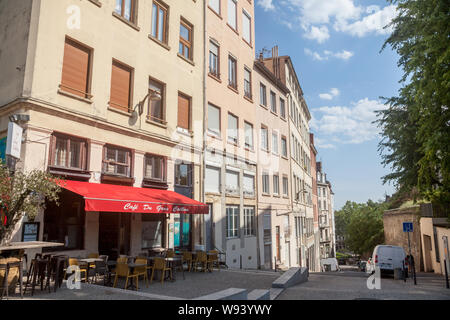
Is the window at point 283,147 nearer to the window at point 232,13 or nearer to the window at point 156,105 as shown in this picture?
the window at point 232,13

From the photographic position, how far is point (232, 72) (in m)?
23.2

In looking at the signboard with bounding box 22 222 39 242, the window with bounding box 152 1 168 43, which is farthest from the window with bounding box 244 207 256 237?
the signboard with bounding box 22 222 39 242

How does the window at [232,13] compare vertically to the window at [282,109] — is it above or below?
above

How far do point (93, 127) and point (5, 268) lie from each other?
6.13 m

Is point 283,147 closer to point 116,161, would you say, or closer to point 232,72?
point 232,72

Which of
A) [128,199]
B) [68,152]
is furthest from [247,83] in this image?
[128,199]

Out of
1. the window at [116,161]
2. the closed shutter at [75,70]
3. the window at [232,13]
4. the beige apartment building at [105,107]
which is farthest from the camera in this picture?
the window at [232,13]

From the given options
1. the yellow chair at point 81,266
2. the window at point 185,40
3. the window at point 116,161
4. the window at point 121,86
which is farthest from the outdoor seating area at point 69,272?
the window at point 185,40

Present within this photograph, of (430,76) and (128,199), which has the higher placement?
(430,76)

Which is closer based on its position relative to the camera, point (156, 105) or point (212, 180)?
point (156, 105)

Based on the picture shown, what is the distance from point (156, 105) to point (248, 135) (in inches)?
379

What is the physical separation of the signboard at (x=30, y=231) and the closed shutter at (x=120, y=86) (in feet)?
18.0

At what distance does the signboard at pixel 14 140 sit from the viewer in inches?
357

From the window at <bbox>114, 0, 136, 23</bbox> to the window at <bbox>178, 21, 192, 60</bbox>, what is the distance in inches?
132
